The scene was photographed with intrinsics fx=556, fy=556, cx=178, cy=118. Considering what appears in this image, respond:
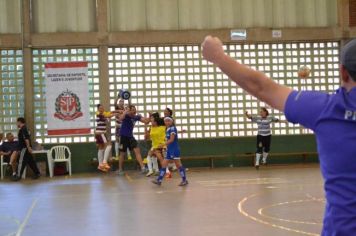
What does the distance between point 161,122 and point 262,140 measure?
417 cm

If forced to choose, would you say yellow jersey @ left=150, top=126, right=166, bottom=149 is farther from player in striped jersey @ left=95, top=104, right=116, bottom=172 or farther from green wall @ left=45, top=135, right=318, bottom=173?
green wall @ left=45, top=135, right=318, bottom=173

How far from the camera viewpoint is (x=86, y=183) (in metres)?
14.0

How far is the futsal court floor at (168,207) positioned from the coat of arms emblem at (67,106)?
14.7 feet

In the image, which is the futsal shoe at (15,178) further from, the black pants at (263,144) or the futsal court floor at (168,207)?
the black pants at (263,144)

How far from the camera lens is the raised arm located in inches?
88.8

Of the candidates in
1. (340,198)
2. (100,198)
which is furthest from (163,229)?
(340,198)

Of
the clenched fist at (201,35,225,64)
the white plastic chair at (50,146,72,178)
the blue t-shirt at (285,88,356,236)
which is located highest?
the clenched fist at (201,35,225,64)

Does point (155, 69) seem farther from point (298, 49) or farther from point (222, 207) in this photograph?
point (222, 207)

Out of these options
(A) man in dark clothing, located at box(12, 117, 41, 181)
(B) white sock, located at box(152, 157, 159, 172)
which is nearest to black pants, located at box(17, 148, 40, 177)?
(A) man in dark clothing, located at box(12, 117, 41, 181)

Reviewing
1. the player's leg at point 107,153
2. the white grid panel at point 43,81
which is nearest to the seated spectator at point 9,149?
the white grid panel at point 43,81

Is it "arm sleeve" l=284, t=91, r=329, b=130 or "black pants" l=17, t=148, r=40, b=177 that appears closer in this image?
"arm sleeve" l=284, t=91, r=329, b=130

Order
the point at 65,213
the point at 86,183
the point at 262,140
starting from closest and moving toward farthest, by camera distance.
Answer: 1. the point at 65,213
2. the point at 86,183
3. the point at 262,140

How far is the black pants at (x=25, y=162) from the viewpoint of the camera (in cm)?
1612

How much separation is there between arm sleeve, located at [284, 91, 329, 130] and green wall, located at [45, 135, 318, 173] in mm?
16097
